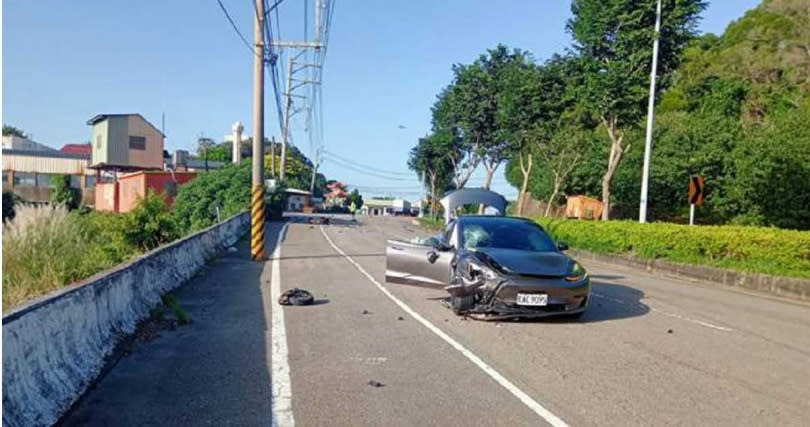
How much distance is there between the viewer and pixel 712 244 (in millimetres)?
17938

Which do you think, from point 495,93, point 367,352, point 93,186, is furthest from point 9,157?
point 367,352

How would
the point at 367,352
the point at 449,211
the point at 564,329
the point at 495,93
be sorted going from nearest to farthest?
the point at 367,352 < the point at 564,329 < the point at 449,211 < the point at 495,93

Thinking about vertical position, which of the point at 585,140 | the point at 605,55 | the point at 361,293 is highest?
the point at 605,55

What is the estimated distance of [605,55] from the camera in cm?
2555

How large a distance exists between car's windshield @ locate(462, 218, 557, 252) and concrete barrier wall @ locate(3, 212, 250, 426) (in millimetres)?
4924

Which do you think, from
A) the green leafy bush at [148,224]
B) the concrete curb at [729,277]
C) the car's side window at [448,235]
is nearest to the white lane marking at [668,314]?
the car's side window at [448,235]

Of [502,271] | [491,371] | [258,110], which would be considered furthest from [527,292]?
[258,110]

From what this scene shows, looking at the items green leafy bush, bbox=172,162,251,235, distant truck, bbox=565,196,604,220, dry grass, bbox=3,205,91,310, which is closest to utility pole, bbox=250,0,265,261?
dry grass, bbox=3,205,91,310

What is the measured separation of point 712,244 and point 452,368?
1389 cm

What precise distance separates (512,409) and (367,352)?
235cm

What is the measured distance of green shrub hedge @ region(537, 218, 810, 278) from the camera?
609 inches

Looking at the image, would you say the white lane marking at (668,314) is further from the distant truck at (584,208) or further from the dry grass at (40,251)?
the distant truck at (584,208)

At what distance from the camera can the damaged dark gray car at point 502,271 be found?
28.8ft

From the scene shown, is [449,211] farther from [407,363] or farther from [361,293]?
[407,363]
